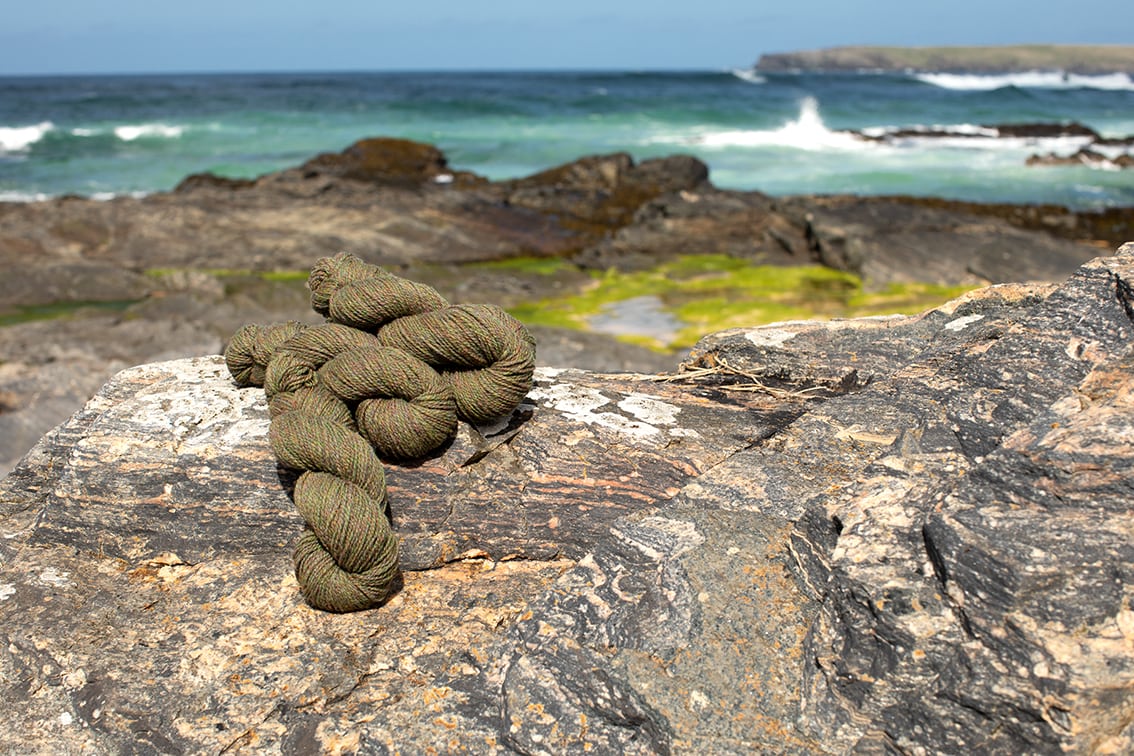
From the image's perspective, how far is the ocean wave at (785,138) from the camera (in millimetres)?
45469

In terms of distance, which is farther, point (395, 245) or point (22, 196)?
point (22, 196)

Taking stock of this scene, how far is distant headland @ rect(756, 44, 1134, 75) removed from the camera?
150 m

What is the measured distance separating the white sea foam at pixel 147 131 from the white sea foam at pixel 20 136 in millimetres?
4098

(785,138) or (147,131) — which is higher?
(785,138)

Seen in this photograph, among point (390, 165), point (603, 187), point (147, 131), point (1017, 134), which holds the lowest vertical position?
point (603, 187)

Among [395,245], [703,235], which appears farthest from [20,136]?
[703,235]

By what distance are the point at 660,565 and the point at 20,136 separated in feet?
189

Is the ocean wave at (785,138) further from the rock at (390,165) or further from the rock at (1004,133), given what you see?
the rock at (390,165)

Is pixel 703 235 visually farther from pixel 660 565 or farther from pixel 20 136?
pixel 20 136

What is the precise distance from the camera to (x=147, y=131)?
51.3 metres

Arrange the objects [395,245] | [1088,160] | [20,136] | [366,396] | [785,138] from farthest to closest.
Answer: [20,136], [785,138], [1088,160], [395,245], [366,396]

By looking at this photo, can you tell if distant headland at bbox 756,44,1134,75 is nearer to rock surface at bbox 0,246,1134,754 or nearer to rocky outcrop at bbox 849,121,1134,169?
rocky outcrop at bbox 849,121,1134,169

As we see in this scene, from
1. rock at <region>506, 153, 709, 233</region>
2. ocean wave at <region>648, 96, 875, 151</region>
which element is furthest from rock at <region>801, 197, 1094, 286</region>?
ocean wave at <region>648, 96, 875, 151</region>

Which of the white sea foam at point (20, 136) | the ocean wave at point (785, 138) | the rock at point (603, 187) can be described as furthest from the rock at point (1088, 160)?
the white sea foam at point (20, 136)
